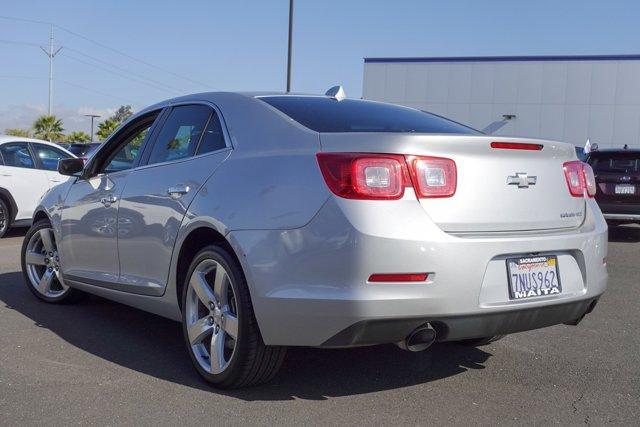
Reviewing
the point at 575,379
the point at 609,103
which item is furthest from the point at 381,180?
the point at 609,103

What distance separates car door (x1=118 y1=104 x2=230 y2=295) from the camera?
13.7ft

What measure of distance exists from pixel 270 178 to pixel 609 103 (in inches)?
1294

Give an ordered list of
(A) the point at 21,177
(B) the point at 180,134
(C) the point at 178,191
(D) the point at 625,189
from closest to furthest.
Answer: (C) the point at 178,191, (B) the point at 180,134, (A) the point at 21,177, (D) the point at 625,189

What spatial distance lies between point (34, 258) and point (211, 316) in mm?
2863

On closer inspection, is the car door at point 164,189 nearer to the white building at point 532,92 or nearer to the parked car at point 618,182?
the parked car at point 618,182

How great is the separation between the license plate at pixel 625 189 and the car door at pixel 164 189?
30.7ft

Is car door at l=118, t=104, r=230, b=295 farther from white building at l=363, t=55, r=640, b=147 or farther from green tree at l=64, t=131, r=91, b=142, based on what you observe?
green tree at l=64, t=131, r=91, b=142

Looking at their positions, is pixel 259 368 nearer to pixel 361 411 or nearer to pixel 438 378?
pixel 361 411

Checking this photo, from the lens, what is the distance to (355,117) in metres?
4.16

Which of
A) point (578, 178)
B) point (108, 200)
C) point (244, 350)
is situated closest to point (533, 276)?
point (578, 178)

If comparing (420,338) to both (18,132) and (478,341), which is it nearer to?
(478,341)

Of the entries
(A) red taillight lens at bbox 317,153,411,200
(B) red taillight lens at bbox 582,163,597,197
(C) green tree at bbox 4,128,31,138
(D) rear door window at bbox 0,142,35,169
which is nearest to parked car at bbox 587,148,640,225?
(B) red taillight lens at bbox 582,163,597,197

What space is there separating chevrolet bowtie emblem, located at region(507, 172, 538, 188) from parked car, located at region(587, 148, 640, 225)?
9065 mm

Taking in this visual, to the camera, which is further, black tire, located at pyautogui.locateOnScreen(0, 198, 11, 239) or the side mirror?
black tire, located at pyautogui.locateOnScreen(0, 198, 11, 239)
